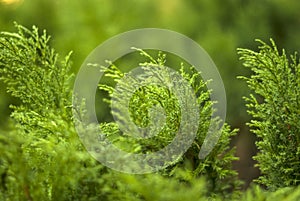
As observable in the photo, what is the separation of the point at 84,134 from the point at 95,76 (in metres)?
1.23

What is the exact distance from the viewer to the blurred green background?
7.76ft

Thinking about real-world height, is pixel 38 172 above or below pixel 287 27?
below

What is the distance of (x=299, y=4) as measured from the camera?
252 centimetres

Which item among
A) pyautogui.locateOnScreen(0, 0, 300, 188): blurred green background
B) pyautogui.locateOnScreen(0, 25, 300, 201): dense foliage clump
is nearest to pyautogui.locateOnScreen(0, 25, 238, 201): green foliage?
pyautogui.locateOnScreen(0, 25, 300, 201): dense foliage clump

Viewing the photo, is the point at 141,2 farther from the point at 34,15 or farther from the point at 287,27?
the point at 287,27

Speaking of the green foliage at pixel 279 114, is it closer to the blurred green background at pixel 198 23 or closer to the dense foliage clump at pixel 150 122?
the dense foliage clump at pixel 150 122

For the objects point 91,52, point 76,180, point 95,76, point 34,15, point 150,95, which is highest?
point 34,15

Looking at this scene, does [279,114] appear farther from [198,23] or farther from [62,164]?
[198,23]

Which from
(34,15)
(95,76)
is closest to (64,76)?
(95,76)

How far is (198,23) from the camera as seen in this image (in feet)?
8.70

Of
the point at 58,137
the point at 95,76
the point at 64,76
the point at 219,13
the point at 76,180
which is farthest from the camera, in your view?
the point at 219,13

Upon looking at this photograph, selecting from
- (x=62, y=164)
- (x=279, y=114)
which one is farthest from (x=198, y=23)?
(x=62, y=164)

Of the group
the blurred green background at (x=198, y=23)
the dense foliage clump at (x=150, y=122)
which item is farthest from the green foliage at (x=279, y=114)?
the blurred green background at (x=198, y=23)

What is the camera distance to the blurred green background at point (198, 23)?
237 centimetres
